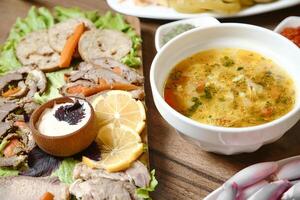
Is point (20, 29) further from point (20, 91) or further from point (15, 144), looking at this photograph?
Result: point (15, 144)

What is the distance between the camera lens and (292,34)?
8.20ft

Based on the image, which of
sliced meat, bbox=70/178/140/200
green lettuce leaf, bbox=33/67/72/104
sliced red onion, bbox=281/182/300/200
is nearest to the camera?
sliced red onion, bbox=281/182/300/200

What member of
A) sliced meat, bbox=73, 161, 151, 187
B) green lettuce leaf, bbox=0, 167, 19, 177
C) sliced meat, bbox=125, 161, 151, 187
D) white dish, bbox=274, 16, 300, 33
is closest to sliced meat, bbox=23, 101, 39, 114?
green lettuce leaf, bbox=0, 167, 19, 177

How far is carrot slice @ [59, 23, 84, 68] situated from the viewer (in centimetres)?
250

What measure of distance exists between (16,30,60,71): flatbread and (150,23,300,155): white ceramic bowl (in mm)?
712

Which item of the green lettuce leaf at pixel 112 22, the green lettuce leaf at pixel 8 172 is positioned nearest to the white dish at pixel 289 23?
the green lettuce leaf at pixel 112 22

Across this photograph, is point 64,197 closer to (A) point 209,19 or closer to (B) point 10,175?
(B) point 10,175

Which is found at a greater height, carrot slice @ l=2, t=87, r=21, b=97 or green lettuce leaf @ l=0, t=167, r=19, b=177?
carrot slice @ l=2, t=87, r=21, b=97

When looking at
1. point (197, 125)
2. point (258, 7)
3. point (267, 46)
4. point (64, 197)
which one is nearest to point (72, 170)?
point (64, 197)

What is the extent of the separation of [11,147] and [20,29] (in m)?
0.99

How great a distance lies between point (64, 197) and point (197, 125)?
583 millimetres

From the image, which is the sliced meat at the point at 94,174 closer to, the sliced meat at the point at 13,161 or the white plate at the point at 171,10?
the sliced meat at the point at 13,161

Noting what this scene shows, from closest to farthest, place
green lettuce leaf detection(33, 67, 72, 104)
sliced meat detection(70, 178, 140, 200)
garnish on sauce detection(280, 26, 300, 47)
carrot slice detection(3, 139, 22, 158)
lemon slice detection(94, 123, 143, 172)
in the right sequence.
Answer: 1. sliced meat detection(70, 178, 140, 200)
2. lemon slice detection(94, 123, 143, 172)
3. carrot slice detection(3, 139, 22, 158)
4. green lettuce leaf detection(33, 67, 72, 104)
5. garnish on sauce detection(280, 26, 300, 47)

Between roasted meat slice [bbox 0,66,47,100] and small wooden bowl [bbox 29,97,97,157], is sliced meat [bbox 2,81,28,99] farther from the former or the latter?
small wooden bowl [bbox 29,97,97,157]
